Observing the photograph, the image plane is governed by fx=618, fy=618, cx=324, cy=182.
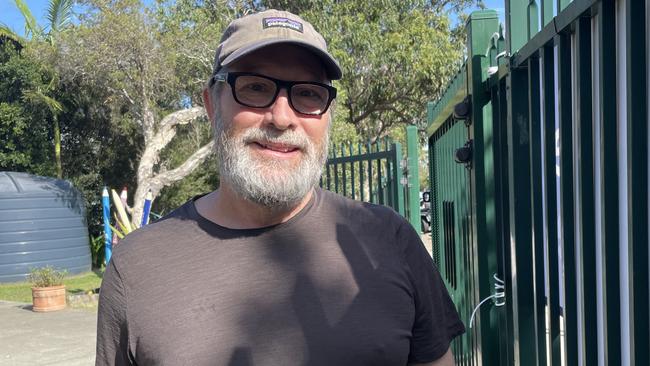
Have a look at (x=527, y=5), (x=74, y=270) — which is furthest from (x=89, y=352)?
(x=74, y=270)

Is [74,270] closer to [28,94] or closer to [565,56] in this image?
[28,94]

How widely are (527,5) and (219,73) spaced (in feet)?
3.39

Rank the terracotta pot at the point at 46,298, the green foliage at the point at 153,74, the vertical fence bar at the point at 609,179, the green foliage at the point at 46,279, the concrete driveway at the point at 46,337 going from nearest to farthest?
the vertical fence bar at the point at 609,179
the concrete driveway at the point at 46,337
the terracotta pot at the point at 46,298
the green foliage at the point at 46,279
the green foliage at the point at 153,74

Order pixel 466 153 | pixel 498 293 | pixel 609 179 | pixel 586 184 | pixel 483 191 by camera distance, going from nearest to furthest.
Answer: pixel 609 179
pixel 586 184
pixel 498 293
pixel 483 191
pixel 466 153

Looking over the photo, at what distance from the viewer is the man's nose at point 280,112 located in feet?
5.86

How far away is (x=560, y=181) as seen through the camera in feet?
5.35

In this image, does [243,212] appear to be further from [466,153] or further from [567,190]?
[466,153]

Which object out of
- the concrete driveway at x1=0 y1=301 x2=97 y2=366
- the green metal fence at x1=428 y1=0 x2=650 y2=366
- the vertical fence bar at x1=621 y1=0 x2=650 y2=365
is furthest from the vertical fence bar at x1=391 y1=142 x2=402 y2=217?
the concrete driveway at x1=0 y1=301 x2=97 y2=366

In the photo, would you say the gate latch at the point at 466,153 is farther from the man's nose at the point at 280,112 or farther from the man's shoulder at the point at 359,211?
the man's nose at the point at 280,112

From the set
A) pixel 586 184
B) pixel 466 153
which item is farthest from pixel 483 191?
pixel 586 184

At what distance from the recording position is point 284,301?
5.46 ft

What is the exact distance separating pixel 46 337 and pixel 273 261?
7.41 meters

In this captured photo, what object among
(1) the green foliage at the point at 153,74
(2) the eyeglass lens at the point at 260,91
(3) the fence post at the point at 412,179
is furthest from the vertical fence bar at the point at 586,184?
(1) the green foliage at the point at 153,74

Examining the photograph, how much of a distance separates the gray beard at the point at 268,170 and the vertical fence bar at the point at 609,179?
82 cm
